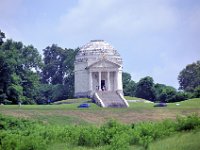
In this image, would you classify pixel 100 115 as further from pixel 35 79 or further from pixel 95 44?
pixel 95 44

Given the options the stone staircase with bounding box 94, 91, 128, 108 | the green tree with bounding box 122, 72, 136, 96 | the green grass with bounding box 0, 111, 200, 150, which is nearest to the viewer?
the green grass with bounding box 0, 111, 200, 150

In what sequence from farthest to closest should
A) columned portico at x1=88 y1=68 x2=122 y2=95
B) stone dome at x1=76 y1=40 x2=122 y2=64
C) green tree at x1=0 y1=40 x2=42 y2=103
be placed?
stone dome at x1=76 y1=40 x2=122 y2=64, columned portico at x1=88 y1=68 x2=122 y2=95, green tree at x1=0 y1=40 x2=42 y2=103

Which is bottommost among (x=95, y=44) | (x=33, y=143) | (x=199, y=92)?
(x=33, y=143)

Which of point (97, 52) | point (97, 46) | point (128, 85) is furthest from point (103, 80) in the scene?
point (128, 85)

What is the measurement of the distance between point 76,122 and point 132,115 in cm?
672

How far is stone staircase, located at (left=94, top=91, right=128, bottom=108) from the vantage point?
64.9m

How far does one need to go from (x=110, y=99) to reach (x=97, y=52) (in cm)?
1406

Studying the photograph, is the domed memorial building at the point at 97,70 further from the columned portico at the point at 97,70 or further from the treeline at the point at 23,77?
the treeline at the point at 23,77

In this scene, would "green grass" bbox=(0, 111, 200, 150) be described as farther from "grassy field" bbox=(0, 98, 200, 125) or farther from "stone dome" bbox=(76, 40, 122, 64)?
"stone dome" bbox=(76, 40, 122, 64)

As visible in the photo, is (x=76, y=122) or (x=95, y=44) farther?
(x=95, y=44)

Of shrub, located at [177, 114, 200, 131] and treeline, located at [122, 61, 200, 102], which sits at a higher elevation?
treeline, located at [122, 61, 200, 102]

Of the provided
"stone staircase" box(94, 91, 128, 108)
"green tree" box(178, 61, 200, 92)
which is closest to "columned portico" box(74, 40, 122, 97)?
"stone staircase" box(94, 91, 128, 108)

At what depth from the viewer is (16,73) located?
7338 centimetres

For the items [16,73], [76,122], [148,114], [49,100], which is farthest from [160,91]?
[76,122]
